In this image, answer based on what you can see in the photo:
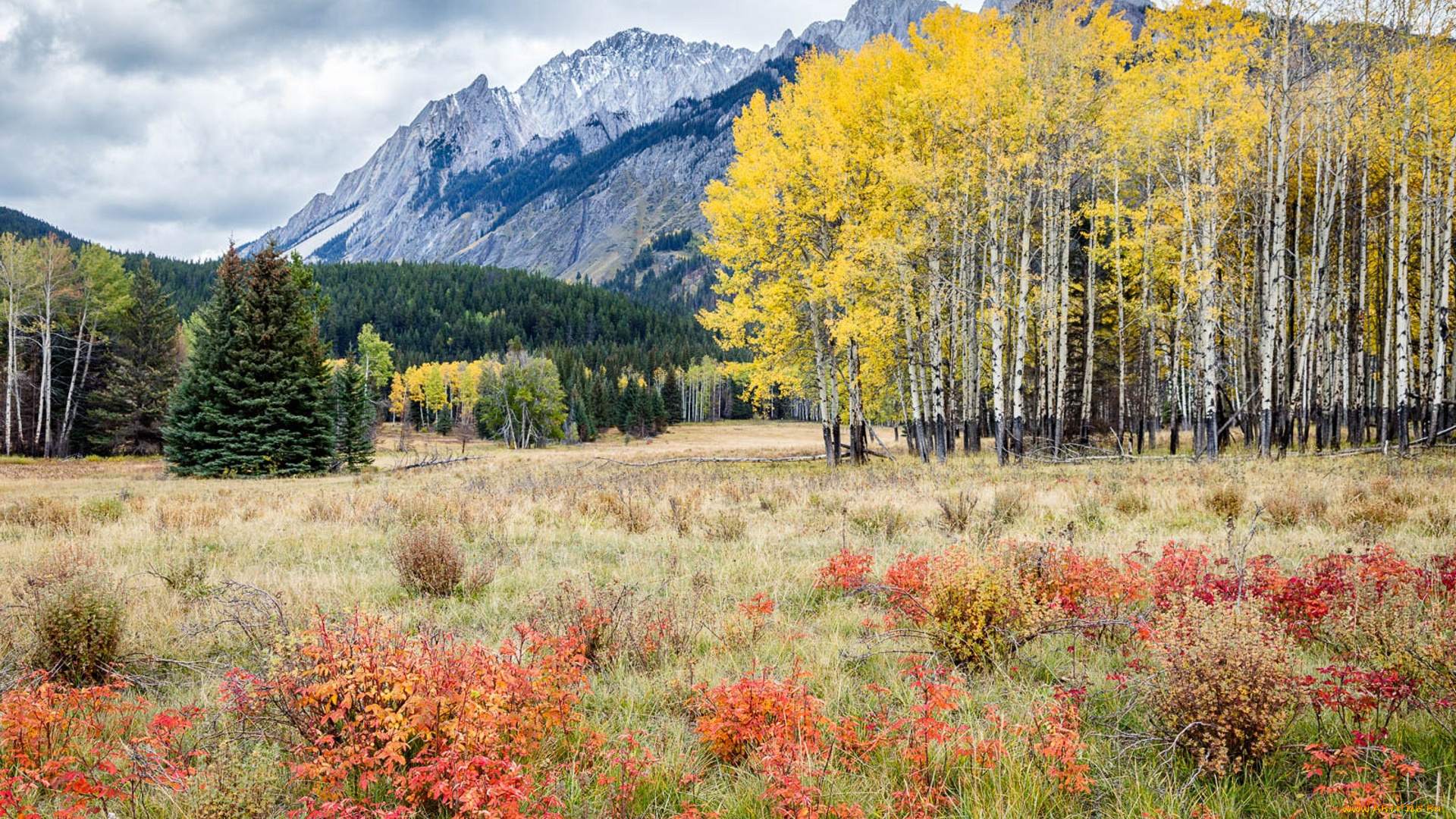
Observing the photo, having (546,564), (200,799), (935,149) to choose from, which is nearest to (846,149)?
(935,149)

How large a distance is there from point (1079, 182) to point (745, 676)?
2011 cm

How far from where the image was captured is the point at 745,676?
3398 millimetres

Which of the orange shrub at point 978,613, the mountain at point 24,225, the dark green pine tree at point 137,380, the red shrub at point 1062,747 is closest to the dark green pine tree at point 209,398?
the dark green pine tree at point 137,380

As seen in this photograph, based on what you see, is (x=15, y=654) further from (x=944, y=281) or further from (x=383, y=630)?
(x=944, y=281)

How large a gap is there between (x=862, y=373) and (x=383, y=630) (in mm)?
20523

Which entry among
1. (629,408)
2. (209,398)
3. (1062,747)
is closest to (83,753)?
(1062,747)

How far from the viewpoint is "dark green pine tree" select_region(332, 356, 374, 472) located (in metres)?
28.6

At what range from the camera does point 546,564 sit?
7367mm

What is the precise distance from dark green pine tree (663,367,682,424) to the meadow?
84743 millimetres

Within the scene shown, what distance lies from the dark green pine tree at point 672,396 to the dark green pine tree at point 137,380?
58.9m

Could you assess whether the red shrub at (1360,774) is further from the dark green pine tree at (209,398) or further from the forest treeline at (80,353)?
the forest treeline at (80,353)

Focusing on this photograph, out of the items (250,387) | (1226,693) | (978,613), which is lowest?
(978,613)

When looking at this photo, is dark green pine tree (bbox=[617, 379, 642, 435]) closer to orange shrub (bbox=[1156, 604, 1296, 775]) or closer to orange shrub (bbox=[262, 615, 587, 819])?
orange shrub (bbox=[262, 615, 587, 819])

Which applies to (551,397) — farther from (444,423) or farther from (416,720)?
(416,720)
